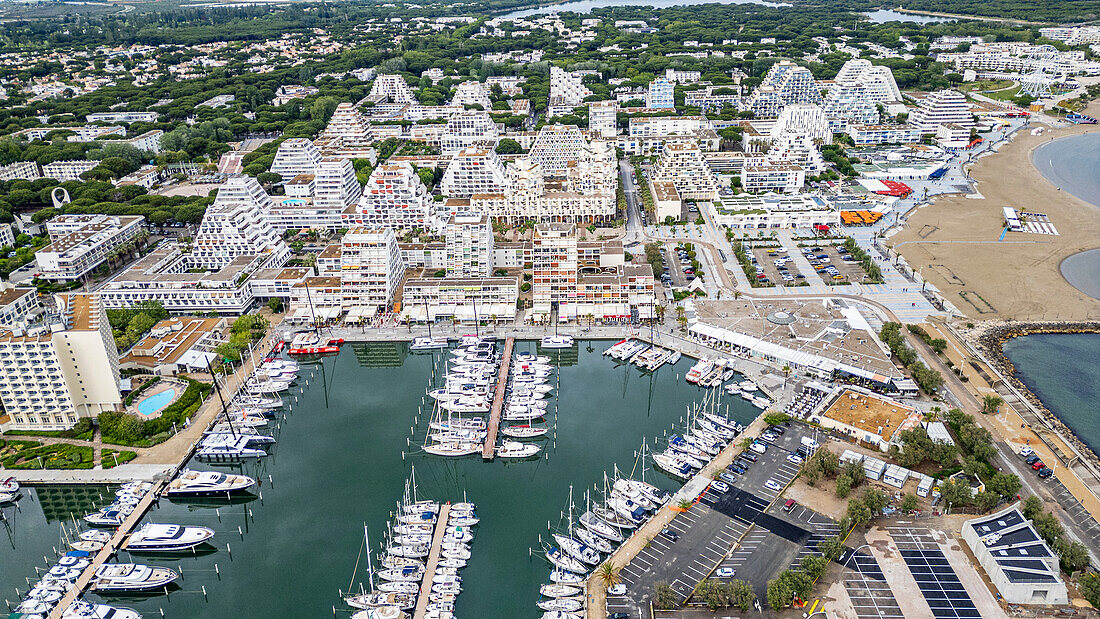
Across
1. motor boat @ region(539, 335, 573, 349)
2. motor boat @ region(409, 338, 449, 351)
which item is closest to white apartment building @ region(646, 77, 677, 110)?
motor boat @ region(539, 335, 573, 349)

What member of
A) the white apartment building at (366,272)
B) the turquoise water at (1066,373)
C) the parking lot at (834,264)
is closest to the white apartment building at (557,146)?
the parking lot at (834,264)

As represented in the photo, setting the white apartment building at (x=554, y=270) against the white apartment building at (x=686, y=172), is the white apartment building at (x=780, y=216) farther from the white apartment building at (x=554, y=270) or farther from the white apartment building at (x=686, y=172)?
the white apartment building at (x=554, y=270)

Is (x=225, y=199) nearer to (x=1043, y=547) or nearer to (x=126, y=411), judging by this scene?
(x=126, y=411)

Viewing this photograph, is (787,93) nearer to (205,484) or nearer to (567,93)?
(567,93)

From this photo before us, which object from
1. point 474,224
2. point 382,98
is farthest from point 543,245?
point 382,98

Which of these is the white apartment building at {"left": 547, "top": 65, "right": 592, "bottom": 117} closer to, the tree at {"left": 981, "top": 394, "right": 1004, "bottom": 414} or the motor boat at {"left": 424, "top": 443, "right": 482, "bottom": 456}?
the motor boat at {"left": 424, "top": 443, "right": 482, "bottom": 456}

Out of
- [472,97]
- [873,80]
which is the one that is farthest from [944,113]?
[472,97]
